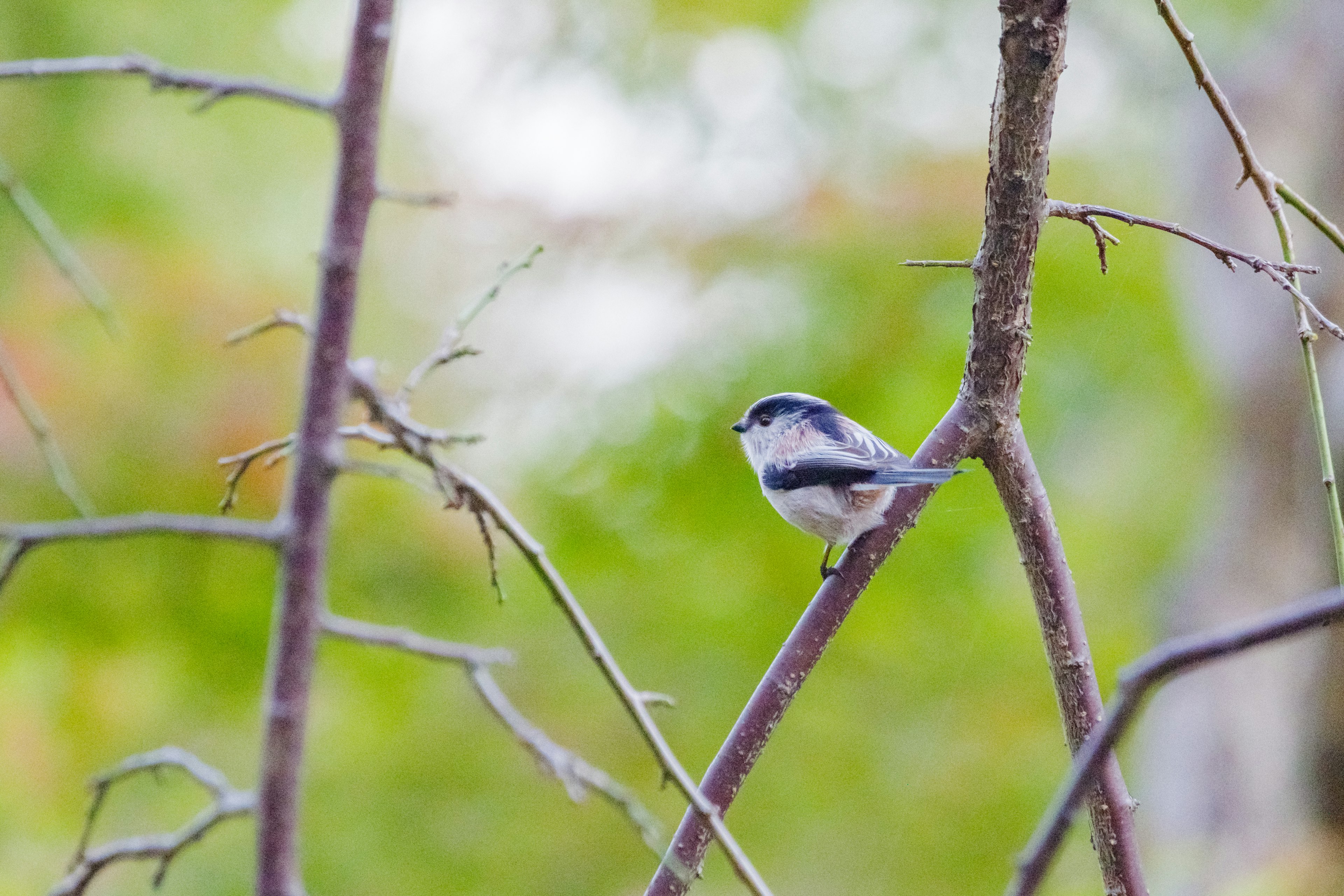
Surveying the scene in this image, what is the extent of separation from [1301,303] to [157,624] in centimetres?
307

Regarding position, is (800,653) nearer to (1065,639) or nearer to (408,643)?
(1065,639)

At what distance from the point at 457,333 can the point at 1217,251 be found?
715 mm

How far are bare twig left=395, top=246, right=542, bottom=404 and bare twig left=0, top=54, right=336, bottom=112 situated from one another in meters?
0.28

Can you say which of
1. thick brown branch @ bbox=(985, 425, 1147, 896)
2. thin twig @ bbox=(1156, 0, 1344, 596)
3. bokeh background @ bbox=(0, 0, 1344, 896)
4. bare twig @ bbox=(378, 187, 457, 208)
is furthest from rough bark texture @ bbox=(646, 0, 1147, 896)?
bokeh background @ bbox=(0, 0, 1344, 896)

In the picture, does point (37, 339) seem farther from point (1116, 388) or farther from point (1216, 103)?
point (1116, 388)

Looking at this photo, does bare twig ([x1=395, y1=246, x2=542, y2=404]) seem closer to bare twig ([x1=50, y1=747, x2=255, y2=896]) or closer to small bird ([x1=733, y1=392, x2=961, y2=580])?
bare twig ([x1=50, y1=747, x2=255, y2=896])

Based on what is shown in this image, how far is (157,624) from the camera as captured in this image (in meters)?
3.16

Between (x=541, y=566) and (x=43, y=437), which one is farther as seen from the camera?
(x=43, y=437)

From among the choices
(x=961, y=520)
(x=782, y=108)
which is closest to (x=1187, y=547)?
(x=961, y=520)

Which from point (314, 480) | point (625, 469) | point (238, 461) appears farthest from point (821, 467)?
point (625, 469)

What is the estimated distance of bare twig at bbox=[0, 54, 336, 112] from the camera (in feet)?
1.85

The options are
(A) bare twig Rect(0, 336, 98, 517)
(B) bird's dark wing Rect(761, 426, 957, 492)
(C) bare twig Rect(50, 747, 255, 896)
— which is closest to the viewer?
(C) bare twig Rect(50, 747, 255, 896)

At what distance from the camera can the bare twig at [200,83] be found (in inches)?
22.2

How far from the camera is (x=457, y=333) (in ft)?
2.99
